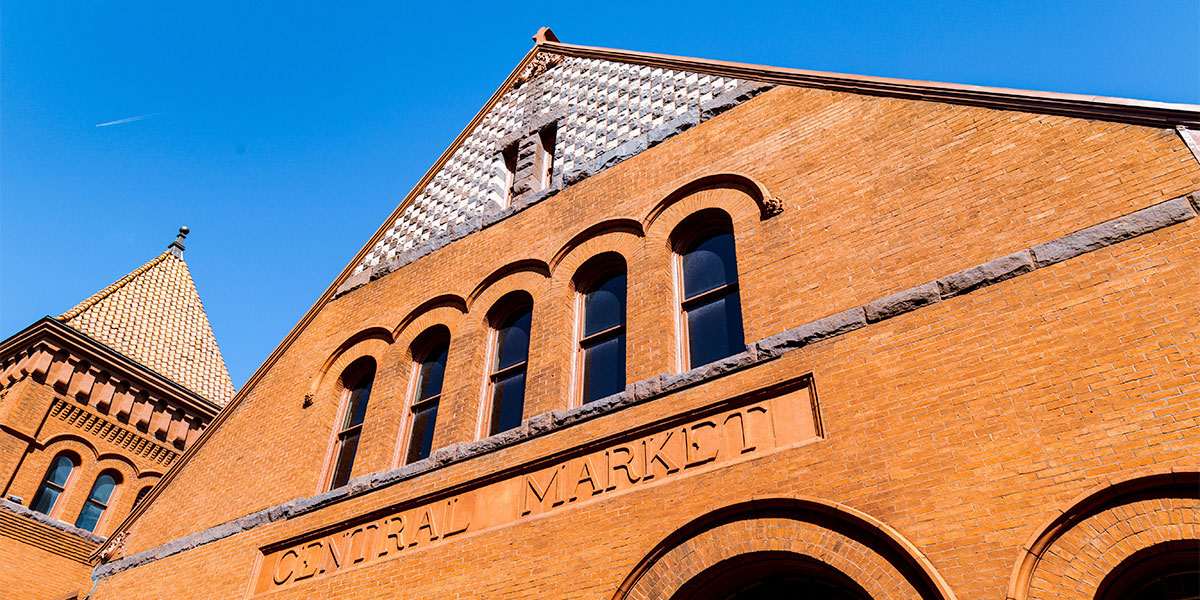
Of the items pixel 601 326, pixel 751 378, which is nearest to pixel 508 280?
pixel 601 326

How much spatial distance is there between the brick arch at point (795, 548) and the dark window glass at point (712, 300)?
196cm

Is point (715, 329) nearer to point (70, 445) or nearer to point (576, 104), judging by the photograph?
point (576, 104)

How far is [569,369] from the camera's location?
29.2 feet

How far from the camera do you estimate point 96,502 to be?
683 inches

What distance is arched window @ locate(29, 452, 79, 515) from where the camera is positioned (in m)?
16.4

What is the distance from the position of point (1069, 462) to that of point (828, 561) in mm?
1686

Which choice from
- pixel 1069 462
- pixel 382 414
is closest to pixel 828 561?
pixel 1069 462

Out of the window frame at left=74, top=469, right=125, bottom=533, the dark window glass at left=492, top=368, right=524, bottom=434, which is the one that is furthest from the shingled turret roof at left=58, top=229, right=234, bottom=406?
the dark window glass at left=492, top=368, right=524, bottom=434

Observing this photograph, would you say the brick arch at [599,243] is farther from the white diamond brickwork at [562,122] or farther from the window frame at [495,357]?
the white diamond brickwork at [562,122]

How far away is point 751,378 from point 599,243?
10.2ft

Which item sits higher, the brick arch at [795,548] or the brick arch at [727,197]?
the brick arch at [727,197]

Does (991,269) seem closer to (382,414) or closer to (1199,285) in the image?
(1199,285)

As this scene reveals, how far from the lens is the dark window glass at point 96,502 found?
671 inches

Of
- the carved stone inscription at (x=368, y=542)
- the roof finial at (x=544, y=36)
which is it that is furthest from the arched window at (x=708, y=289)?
the roof finial at (x=544, y=36)
